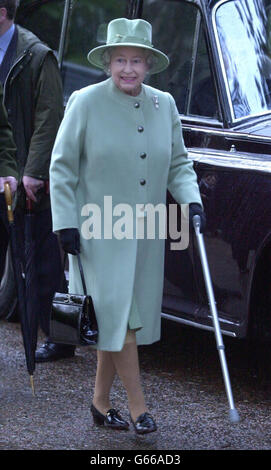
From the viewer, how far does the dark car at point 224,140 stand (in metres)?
5.78

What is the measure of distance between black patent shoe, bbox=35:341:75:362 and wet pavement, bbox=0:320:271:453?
40 mm

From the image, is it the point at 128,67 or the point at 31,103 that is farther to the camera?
the point at 31,103

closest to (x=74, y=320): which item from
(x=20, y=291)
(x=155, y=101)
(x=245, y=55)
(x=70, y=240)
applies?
(x=70, y=240)

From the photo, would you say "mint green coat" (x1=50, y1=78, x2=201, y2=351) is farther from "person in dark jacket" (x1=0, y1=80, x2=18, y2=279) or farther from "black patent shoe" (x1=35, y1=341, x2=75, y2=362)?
"black patent shoe" (x1=35, y1=341, x2=75, y2=362)

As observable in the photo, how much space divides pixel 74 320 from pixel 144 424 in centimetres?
55

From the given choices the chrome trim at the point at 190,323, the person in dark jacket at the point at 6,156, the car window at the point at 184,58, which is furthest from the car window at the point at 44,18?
the chrome trim at the point at 190,323

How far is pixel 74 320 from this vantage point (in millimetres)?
5160

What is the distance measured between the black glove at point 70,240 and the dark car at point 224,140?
932 mm

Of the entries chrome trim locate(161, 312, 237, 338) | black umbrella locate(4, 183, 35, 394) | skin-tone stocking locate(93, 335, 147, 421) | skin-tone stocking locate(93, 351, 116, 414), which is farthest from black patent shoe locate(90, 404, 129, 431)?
chrome trim locate(161, 312, 237, 338)

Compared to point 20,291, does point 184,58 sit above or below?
above

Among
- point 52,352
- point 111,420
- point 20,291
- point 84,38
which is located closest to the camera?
point 111,420

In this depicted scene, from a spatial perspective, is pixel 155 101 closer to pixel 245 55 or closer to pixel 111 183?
pixel 111 183

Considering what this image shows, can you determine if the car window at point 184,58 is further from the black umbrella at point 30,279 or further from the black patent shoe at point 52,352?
the black patent shoe at point 52,352

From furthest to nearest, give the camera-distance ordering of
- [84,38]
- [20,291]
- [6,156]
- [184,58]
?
1. [84,38]
2. [184,58]
3. [20,291]
4. [6,156]
